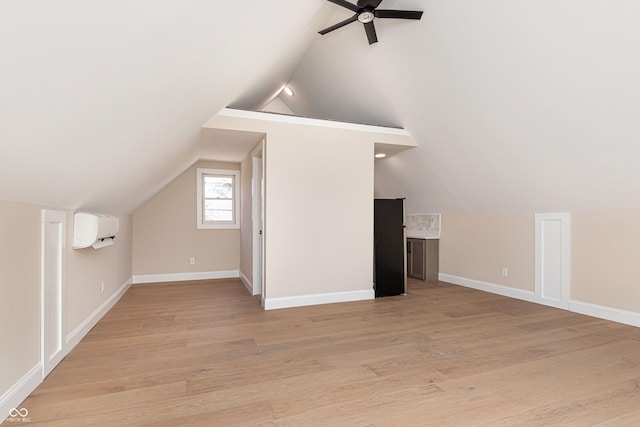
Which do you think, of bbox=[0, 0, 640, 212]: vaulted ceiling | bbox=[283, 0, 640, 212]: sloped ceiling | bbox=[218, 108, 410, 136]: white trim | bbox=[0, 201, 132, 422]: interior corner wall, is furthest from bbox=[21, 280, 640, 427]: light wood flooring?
bbox=[218, 108, 410, 136]: white trim

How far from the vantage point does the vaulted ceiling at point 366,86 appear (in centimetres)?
117

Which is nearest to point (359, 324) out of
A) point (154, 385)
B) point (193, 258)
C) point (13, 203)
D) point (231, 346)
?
point (231, 346)

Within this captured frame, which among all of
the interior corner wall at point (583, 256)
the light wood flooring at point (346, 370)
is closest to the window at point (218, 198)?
the light wood flooring at point (346, 370)

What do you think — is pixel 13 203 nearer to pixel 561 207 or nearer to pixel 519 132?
pixel 519 132

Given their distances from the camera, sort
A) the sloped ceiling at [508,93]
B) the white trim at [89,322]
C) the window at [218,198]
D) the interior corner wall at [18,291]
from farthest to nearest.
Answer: the window at [218,198]
the white trim at [89,322]
the sloped ceiling at [508,93]
the interior corner wall at [18,291]

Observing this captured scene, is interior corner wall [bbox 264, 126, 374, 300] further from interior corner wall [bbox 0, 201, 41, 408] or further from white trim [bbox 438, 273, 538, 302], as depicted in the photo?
interior corner wall [bbox 0, 201, 41, 408]

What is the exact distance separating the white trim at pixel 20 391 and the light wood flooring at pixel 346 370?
0.05 meters

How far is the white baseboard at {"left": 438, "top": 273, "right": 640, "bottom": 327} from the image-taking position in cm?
316

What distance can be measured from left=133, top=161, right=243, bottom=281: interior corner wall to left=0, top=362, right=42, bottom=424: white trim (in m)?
3.44

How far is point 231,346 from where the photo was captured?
8.48ft

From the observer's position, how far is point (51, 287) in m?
2.11

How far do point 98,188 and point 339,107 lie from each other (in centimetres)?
381

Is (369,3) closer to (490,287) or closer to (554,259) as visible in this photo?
(554,259)

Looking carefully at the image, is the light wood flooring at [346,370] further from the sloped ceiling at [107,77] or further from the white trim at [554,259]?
the sloped ceiling at [107,77]
